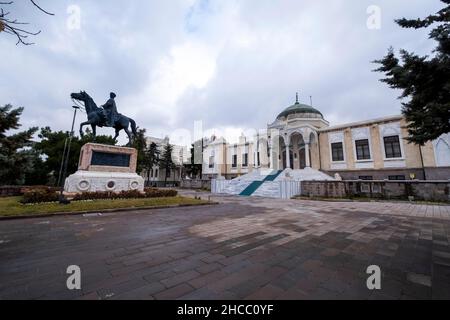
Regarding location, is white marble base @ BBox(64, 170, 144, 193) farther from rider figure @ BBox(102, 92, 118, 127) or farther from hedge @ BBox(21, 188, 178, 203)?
rider figure @ BBox(102, 92, 118, 127)

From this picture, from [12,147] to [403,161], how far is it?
35066mm

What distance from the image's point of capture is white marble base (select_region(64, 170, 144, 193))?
11669mm

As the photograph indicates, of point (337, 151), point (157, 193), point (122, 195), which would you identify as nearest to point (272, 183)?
point (337, 151)

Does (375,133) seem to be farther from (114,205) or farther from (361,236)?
(114,205)

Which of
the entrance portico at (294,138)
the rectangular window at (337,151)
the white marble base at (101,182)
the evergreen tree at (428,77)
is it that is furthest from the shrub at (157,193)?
the rectangular window at (337,151)

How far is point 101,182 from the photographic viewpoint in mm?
12508

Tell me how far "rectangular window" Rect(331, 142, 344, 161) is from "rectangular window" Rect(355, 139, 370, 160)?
5.61 feet

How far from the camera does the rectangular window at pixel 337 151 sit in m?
24.8

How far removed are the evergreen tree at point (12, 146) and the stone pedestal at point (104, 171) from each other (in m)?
4.50

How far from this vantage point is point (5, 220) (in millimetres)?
6730

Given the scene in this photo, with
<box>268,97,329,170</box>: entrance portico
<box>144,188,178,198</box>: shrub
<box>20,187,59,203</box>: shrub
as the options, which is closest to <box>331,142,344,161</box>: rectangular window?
<box>268,97,329,170</box>: entrance portico

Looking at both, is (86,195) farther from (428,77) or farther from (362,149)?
(362,149)

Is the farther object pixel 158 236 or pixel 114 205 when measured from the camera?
pixel 114 205
